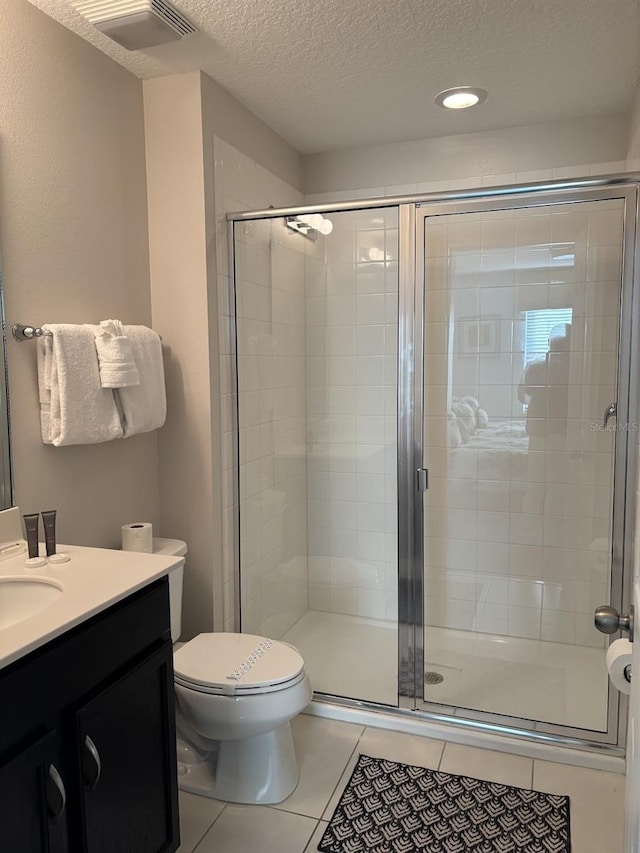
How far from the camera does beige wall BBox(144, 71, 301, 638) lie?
7.61ft

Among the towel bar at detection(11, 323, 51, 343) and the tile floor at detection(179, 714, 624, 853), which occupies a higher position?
the towel bar at detection(11, 323, 51, 343)

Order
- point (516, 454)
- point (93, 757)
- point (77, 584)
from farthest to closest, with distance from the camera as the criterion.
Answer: point (516, 454) → point (77, 584) → point (93, 757)

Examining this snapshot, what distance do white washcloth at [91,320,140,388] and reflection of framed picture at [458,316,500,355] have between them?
1.51 metres

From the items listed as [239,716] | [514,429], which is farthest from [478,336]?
[239,716]

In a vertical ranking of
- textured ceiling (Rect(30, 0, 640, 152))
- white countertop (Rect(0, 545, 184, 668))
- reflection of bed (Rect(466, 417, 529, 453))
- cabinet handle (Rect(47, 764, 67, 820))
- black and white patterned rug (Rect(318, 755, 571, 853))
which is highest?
textured ceiling (Rect(30, 0, 640, 152))

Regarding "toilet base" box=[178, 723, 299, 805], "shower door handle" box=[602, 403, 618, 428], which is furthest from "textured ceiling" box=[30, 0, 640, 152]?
"toilet base" box=[178, 723, 299, 805]

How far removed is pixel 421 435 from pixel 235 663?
1045mm

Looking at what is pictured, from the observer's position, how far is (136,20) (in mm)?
1826

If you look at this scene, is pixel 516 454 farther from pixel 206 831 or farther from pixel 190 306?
pixel 206 831

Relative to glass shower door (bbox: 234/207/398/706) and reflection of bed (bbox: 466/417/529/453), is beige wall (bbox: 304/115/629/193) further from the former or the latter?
reflection of bed (bbox: 466/417/529/453)

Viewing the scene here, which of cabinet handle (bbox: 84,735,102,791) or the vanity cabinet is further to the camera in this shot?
cabinet handle (bbox: 84,735,102,791)

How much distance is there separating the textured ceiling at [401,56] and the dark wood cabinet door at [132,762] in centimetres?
184

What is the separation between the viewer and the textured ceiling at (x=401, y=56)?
190cm

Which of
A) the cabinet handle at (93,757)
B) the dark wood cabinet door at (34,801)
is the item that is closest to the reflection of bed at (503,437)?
the cabinet handle at (93,757)
